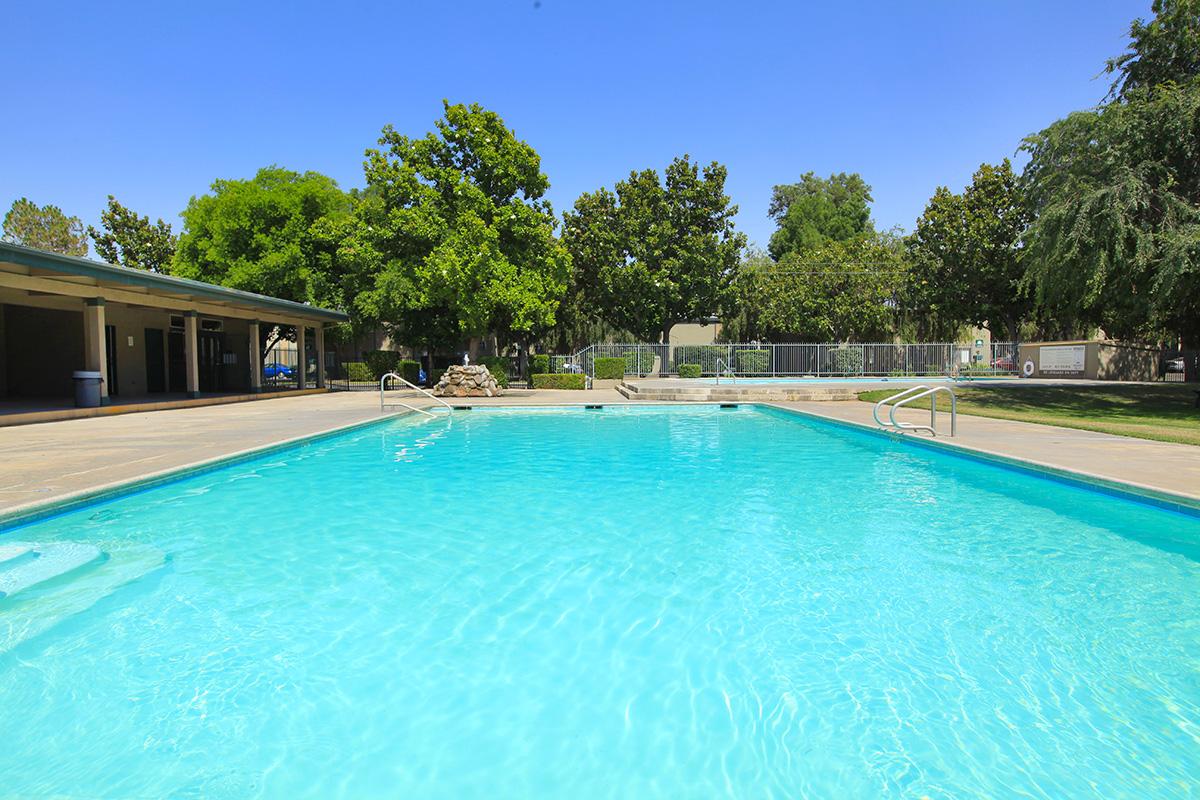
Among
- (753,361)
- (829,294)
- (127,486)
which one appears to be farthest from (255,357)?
(829,294)

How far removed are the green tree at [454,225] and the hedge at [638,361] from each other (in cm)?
762

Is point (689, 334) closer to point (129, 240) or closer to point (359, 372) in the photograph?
point (359, 372)

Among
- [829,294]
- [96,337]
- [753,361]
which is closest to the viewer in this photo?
[96,337]

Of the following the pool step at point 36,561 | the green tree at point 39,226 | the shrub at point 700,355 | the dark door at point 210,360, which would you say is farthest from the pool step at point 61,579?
the green tree at point 39,226

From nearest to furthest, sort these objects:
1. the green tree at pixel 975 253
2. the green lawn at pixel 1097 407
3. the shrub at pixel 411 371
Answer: the green lawn at pixel 1097 407, the shrub at pixel 411 371, the green tree at pixel 975 253

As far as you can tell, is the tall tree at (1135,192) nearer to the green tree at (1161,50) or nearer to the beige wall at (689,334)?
the green tree at (1161,50)

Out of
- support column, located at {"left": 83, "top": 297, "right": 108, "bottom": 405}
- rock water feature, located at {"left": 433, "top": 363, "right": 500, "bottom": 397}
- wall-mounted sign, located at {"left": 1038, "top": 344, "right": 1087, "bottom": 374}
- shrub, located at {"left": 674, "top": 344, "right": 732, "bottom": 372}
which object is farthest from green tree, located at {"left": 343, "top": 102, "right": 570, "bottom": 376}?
wall-mounted sign, located at {"left": 1038, "top": 344, "right": 1087, "bottom": 374}

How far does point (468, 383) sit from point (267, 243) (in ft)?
43.4

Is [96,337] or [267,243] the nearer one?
[96,337]

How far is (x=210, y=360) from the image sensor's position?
74.8 feet

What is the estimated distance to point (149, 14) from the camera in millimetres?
13727

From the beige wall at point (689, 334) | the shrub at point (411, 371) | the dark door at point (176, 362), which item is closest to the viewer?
the dark door at point (176, 362)

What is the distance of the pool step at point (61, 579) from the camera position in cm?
391

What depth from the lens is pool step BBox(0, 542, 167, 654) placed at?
391 centimetres
